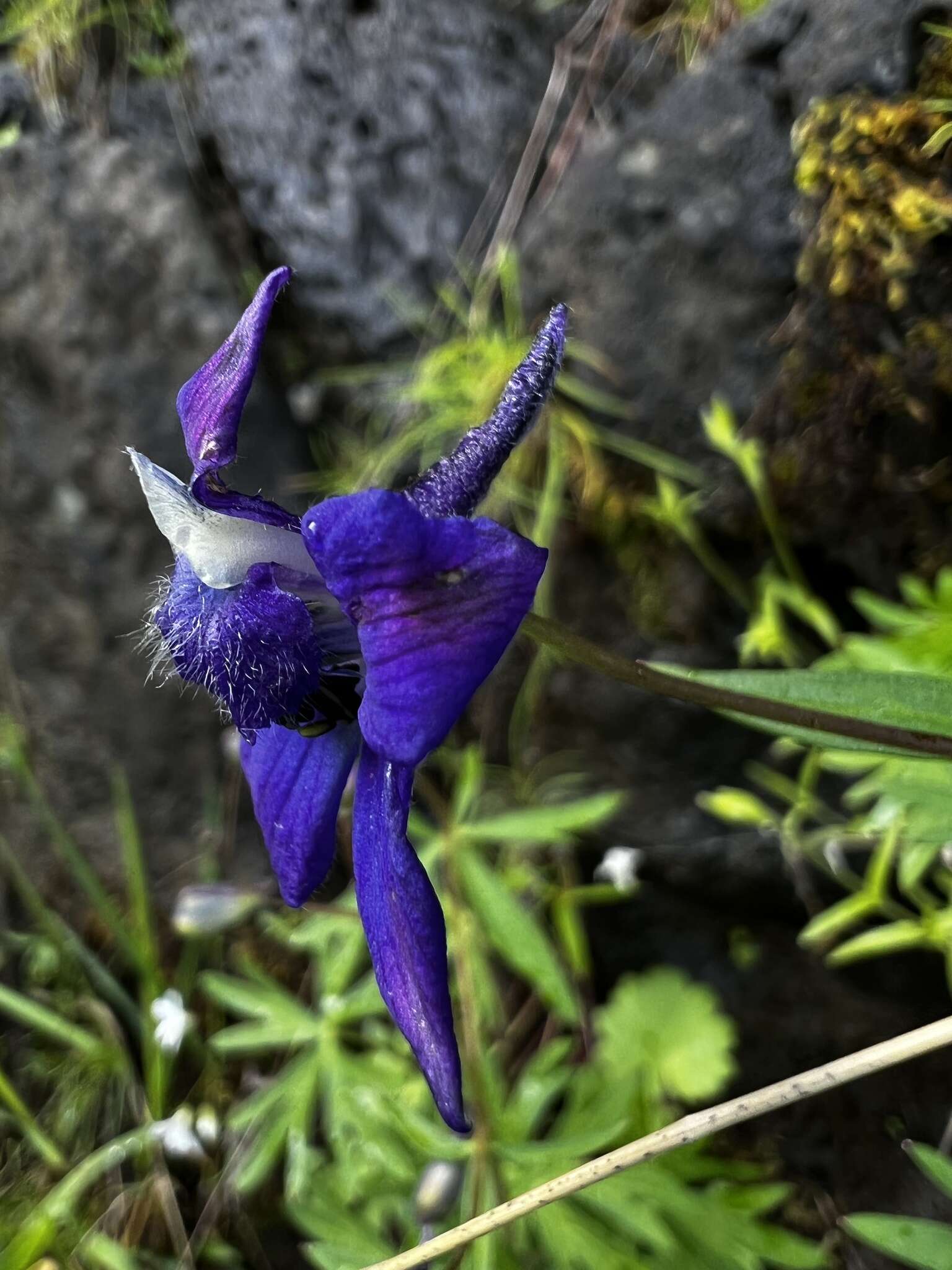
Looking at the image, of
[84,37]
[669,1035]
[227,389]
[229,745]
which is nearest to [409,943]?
[227,389]

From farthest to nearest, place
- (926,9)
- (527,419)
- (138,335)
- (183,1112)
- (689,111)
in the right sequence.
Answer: (138,335) → (183,1112) → (689,111) → (926,9) → (527,419)

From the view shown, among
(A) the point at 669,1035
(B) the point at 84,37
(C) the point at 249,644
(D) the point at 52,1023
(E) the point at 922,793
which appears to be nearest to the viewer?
(C) the point at 249,644

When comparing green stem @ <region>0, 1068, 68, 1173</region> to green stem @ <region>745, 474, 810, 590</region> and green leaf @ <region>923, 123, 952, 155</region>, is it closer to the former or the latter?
green stem @ <region>745, 474, 810, 590</region>

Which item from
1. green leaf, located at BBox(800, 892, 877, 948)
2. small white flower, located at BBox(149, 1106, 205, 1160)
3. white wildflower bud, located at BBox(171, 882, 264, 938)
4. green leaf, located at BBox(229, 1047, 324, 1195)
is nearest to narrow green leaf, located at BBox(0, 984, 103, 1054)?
small white flower, located at BBox(149, 1106, 205, 1160)

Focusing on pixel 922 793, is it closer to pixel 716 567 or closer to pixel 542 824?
pixel 542 824

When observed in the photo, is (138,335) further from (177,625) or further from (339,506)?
(339,506)

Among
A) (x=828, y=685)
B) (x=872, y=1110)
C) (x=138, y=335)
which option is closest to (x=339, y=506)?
(x=828, y=685)
